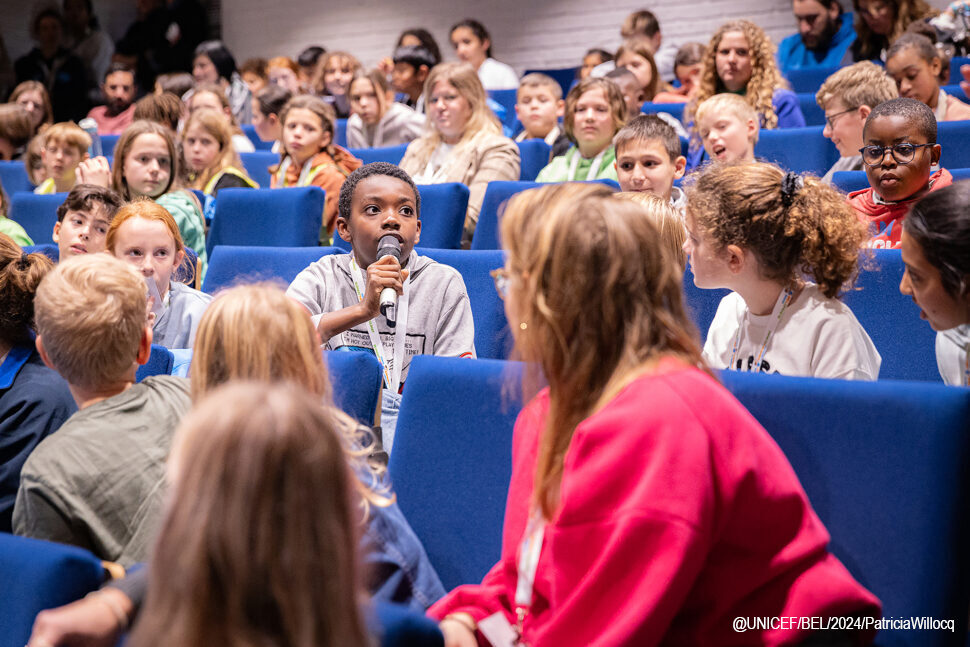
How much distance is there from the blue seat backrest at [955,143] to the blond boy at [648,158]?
953 millimetres

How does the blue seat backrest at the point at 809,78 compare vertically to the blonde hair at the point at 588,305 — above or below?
above

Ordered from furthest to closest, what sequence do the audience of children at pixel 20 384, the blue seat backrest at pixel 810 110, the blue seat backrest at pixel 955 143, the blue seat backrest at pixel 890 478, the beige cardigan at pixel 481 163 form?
1. the blue seat backrest at pixel 810 110
2. the beige cardigan at pixel 481 163
3. the blue seat backrest at pixel 955 143
4. the audience of children at pixel 20 384
5. the blue seat backrest at pixel 890 478

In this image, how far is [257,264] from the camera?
2.70m

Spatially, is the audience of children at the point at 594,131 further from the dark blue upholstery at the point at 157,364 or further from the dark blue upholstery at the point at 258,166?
the dark blue upholstery at the point at 157,364

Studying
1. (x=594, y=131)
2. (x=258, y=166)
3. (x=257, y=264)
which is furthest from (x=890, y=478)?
(x=258, y=166)

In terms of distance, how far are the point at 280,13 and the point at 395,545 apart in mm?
8735

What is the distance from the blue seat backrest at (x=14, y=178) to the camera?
503 cm

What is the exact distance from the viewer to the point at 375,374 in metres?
1.63

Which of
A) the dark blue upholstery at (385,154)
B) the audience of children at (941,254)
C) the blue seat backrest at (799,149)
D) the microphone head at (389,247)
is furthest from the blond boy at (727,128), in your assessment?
the audience of children at (941,254)

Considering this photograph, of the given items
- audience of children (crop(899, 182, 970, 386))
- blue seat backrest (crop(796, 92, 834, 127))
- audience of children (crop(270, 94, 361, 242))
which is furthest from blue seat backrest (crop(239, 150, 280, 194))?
audience of children (crop(899, 182, 970, 386))

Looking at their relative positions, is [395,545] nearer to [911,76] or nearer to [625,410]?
[625,410]

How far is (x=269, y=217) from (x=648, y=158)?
1317 mm

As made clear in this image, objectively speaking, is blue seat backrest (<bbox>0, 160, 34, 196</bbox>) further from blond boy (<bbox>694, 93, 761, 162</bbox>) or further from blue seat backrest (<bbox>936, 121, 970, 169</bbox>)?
blue seat backrest (<bbox>936, 121, 970, 169</bbox>)

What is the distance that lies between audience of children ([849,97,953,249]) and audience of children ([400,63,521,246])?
5.49ft
